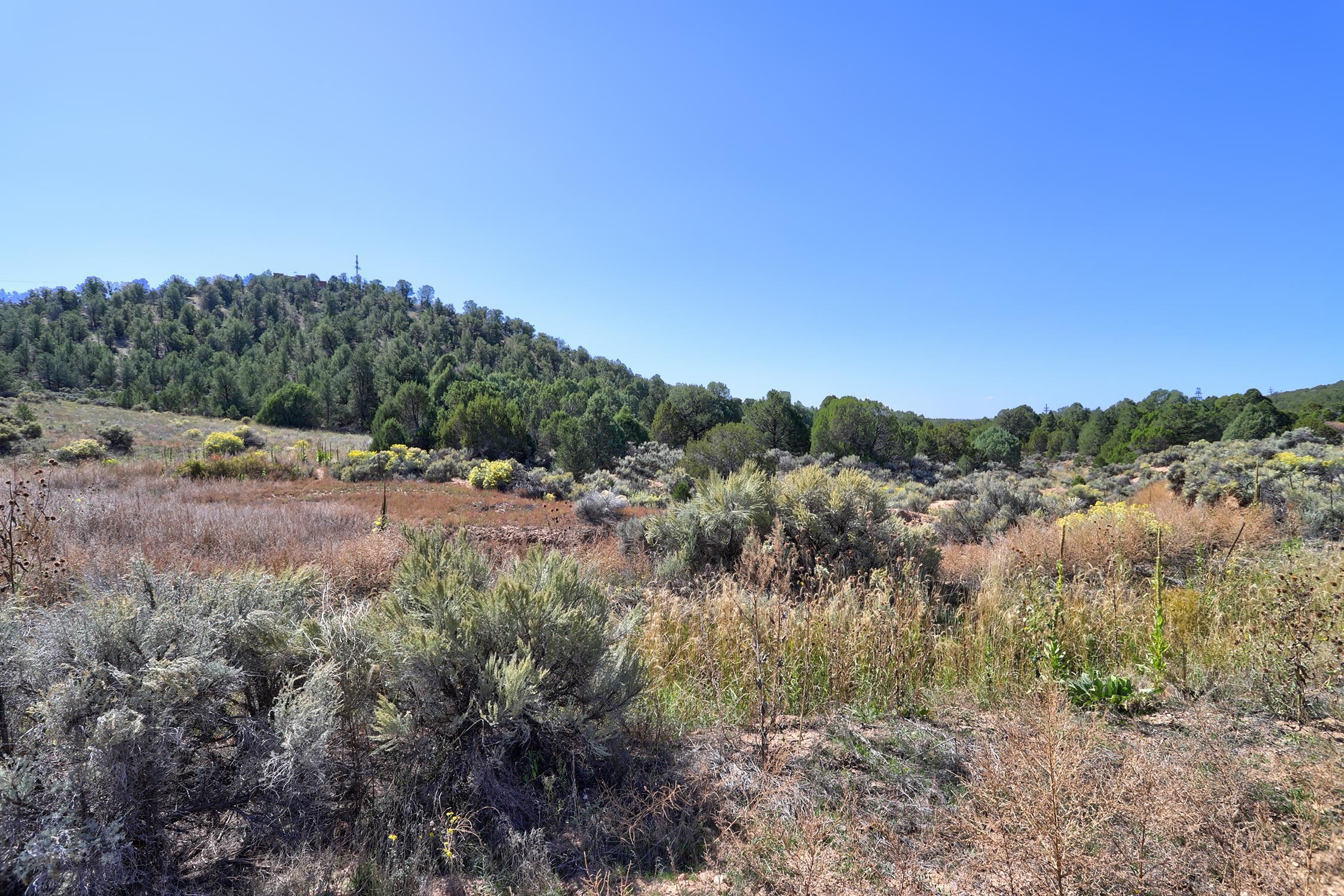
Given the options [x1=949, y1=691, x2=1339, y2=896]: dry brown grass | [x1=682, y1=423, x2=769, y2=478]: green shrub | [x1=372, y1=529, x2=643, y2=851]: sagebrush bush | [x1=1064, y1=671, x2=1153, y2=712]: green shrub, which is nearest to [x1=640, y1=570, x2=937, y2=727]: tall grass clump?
[x1=372, y1=529, x2=643, y2=851]: sagebrush bush

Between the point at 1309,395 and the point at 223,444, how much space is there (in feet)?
317

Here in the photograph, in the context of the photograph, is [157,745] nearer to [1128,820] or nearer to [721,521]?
[1128,820]

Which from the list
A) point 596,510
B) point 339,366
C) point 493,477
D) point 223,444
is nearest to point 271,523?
point 596,510

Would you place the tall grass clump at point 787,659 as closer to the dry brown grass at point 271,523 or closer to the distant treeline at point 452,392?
the dry brown grass at point 271,523

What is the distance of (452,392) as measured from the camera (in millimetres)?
33344

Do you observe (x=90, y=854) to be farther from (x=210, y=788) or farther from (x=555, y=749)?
(x=555, y=749)

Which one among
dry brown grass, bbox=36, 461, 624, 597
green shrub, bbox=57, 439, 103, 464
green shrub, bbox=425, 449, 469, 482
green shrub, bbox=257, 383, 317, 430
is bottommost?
dry brown grass, bbox=36, 461, 624, 597

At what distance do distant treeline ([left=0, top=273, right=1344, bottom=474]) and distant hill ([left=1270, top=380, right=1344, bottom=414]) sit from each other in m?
2.42

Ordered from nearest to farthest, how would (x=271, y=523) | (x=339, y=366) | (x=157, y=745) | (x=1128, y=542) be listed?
(x=157, y=745), (x=1128, y=542), (x=271, y=523), (x=339, y=366)

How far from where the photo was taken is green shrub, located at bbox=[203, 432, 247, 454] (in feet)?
76.9

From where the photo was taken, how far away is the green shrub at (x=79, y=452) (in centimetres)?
1861

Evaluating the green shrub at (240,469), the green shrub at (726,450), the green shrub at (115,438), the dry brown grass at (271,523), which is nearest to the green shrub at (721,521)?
the dry brown grass at (271,523)

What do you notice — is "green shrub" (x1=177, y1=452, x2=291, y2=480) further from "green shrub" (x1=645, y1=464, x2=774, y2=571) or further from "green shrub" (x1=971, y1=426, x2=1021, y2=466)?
"green shrub" (x1=971, y1=426, x2=1021, y2=466)

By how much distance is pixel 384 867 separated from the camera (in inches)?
77.6
